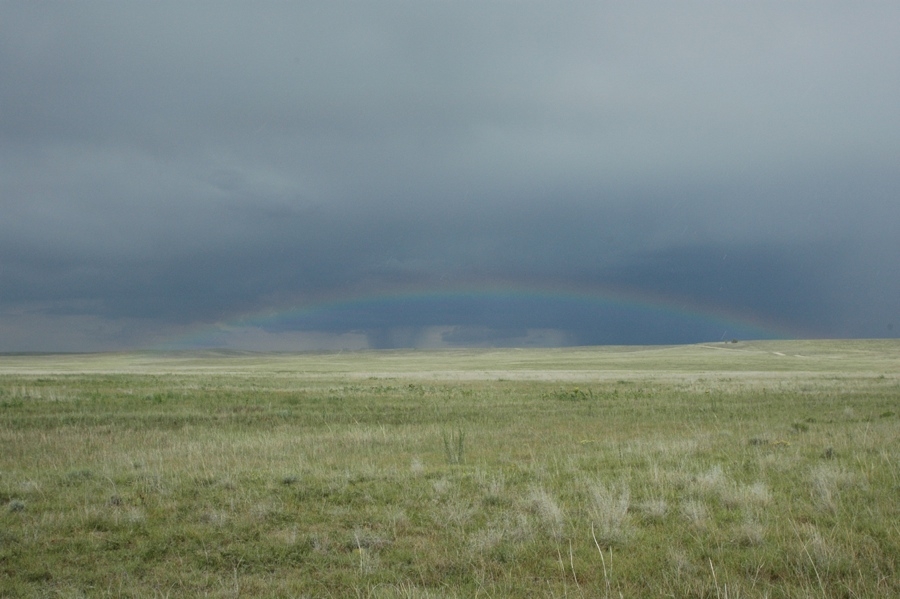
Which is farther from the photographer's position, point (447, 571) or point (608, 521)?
point (608, 521)

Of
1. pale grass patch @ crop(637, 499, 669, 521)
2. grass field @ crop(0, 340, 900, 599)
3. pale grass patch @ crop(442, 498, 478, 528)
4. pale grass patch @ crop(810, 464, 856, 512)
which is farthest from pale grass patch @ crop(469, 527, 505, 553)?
pale grass patch @ crop(810, 464, 856, 512)

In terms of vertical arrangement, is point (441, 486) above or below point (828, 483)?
below

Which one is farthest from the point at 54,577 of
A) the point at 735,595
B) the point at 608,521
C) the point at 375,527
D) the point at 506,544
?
the point at 735,595

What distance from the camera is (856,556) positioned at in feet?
21.6

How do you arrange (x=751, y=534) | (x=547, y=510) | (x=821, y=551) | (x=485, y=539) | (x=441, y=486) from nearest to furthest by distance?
(x=821, y=551) → (x=751, y=534) → (x=485, y=539) → (x=547, y=510) → (x=441, y=486)

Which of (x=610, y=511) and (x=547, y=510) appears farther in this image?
(x=547, y=510)

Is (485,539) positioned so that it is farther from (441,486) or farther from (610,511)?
(441,486)

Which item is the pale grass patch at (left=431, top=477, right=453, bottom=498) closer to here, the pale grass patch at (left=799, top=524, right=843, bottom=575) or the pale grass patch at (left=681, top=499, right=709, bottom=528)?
the pale grass patch at (left=681, top=499, right=709, bottom=528)

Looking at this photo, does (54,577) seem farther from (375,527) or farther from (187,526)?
(375,527)

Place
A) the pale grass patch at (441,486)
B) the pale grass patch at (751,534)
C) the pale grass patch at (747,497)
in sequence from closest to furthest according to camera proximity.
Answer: the pale grass patch at (751,534) < the pale grass patch at (747,497) < the pale grass patch at (441,486)

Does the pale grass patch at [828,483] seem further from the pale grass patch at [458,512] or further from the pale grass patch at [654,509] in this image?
the pale grass patch at [458,512]

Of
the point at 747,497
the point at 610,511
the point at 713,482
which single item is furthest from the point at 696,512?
the point at 713,482

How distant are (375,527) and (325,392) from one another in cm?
2909

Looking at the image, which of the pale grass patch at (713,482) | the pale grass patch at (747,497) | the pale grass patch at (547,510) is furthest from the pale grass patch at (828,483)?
the pale grass patch at (547,510)
